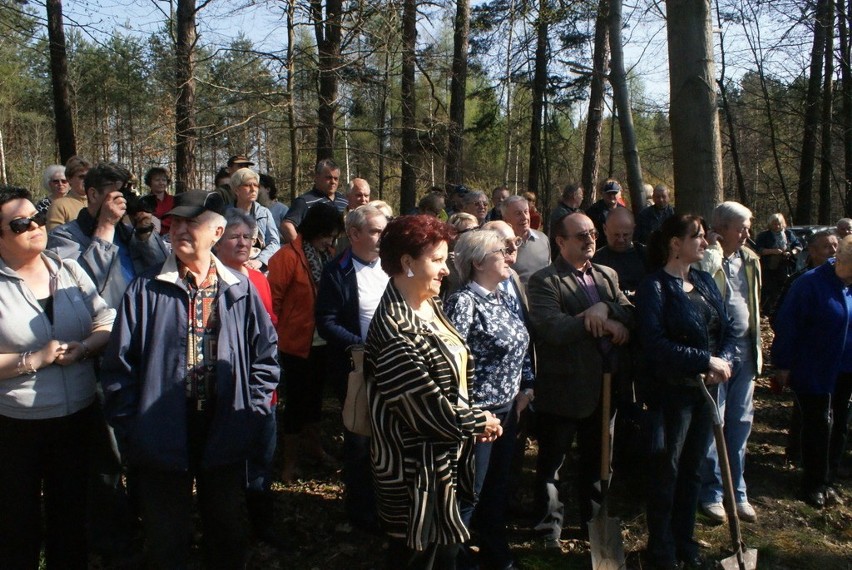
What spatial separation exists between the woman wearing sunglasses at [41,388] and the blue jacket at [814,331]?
178 inches

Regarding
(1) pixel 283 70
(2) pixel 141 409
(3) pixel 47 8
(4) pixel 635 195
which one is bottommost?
(2) pixel 141 409

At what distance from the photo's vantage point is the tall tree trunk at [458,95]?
13.7 metres

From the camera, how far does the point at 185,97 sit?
10.6 meters

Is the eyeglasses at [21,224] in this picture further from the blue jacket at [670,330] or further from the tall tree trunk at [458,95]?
the tall tree trunk at [458,95]

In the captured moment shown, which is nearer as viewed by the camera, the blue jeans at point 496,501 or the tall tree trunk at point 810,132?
the blue jeans at point 496,501

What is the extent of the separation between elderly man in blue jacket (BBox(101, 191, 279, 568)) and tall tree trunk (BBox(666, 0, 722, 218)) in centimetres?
344

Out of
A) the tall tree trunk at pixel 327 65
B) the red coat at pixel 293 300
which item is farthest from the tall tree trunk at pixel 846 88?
the red coat at pixel 293 300

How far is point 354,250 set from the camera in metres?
4.33

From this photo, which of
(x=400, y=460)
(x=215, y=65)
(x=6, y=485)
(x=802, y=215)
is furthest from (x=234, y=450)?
(x=802, y=215)

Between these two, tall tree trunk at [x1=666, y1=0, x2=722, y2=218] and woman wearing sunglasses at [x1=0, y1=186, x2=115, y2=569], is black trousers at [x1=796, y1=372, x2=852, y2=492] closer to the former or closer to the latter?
tall tree trunk at [x1=666, y1=0, x2=722, y2=218]

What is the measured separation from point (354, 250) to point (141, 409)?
6.06 feet

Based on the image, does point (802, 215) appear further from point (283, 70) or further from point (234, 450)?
point (234, 450)

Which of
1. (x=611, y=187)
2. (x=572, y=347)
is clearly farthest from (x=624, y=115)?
(x=572, y=347)

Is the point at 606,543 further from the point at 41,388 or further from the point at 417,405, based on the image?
the point at 41,388
